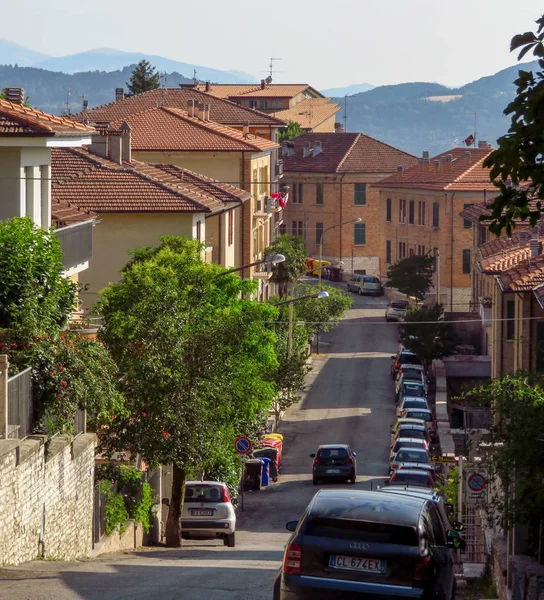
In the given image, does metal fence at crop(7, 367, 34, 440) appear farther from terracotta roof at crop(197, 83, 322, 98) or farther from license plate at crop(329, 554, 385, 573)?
terracotta roof at crop(197, 83, 322, 98)

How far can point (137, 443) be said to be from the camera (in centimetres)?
2500

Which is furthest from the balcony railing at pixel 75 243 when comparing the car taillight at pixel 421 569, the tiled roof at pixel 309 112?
the tiled roof at pixel 309 112

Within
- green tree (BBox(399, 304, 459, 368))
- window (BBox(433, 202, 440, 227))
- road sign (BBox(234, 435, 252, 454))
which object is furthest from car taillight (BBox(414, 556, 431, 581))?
window (BBox(433, 202, 440, 227))

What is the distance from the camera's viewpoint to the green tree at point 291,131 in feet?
408

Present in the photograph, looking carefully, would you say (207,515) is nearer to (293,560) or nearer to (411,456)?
(411,456)

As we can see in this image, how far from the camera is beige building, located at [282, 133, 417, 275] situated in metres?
110

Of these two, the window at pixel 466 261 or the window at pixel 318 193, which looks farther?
the window at pixel 318 193

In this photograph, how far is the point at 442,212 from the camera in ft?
288

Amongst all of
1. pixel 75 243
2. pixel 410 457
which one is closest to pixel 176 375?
pixel 75 243

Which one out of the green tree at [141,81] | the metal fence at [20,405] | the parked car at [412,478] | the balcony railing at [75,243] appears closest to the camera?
the metal fence at [20,405]

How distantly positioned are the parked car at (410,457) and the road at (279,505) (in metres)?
1.05

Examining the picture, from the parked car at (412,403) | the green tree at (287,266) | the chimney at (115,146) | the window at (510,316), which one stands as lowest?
the parked car at (412,403)

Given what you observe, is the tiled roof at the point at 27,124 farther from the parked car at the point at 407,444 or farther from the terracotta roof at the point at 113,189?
the parked car at the point at 407,444

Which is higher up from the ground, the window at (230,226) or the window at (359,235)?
the window at (359,235)
